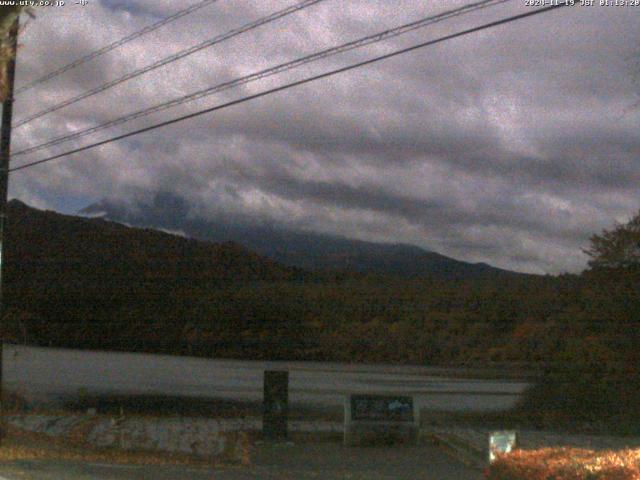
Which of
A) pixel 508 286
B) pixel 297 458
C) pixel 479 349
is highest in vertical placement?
pixel 508 286

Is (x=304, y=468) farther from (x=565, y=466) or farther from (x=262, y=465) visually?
(x=565, y=466)

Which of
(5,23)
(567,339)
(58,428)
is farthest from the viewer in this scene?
(567,339)

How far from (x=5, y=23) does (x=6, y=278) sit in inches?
677

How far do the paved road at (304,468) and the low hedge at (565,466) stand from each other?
11.3 feet

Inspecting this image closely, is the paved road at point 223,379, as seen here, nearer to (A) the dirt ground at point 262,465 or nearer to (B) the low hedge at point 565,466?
(A) the dirt ground at point 262,465

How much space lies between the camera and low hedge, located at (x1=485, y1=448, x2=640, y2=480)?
24.3 feet

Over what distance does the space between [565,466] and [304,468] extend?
576 cm

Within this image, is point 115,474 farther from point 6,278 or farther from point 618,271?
point 6,278

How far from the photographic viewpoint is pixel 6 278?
26766 mm

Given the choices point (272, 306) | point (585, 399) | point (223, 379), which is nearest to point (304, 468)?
point (223, 379)

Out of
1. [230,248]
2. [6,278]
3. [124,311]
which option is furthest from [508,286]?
[6,278]

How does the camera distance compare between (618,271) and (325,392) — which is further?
(325,392)

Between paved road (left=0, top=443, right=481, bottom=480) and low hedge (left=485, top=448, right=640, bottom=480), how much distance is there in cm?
343

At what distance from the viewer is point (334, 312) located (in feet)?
68.6
